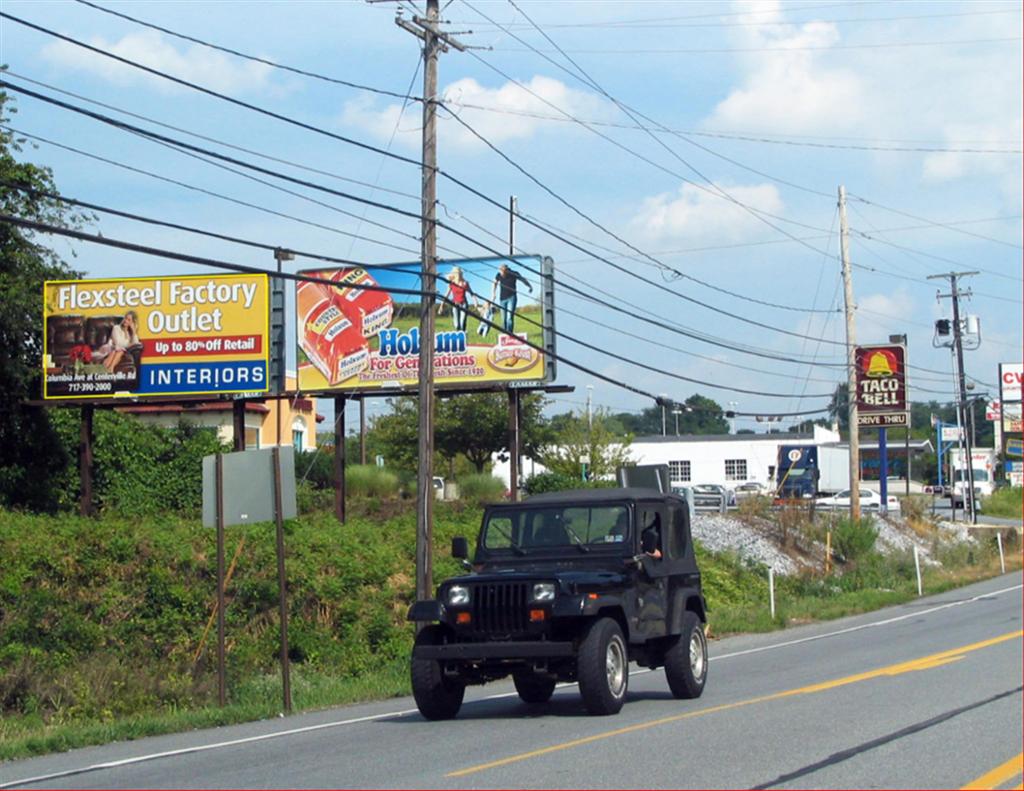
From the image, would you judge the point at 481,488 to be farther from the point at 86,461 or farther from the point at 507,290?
the point at 86,461

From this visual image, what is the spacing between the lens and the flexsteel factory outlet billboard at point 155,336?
1261 inches

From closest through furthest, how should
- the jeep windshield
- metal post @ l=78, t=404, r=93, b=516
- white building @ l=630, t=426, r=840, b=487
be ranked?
1. the jeep windshield
2. metal post @ l=78, t=404, r=93, b=516
3. white building @ l=630, t=426, r=840, b=487

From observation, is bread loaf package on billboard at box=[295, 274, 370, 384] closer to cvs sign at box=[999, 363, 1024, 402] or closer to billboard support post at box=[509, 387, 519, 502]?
billboard support post at box=[509, 387, 519, 502]

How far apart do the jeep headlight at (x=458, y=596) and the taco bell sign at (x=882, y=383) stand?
36503mm

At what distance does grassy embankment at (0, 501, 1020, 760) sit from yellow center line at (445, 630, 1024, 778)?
529 centimetres

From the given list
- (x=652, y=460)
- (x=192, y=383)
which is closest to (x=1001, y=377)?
(x=652, y=460)

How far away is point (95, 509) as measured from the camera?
33.7 metres

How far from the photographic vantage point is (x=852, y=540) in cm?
4269

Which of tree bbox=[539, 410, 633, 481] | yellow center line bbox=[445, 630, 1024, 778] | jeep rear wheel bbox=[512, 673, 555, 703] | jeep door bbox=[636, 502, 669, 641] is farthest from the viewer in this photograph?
tree bbox=[539, 410, 633, 481]

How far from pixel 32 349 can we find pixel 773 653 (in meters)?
22.0

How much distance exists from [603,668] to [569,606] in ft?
2.33

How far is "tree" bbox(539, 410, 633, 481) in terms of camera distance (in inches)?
2395

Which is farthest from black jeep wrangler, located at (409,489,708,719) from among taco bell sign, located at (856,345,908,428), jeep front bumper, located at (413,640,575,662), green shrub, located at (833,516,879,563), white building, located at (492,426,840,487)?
white building, located at (492,426,840,487)

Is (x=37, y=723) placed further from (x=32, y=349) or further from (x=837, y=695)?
(x=32, y=349)
